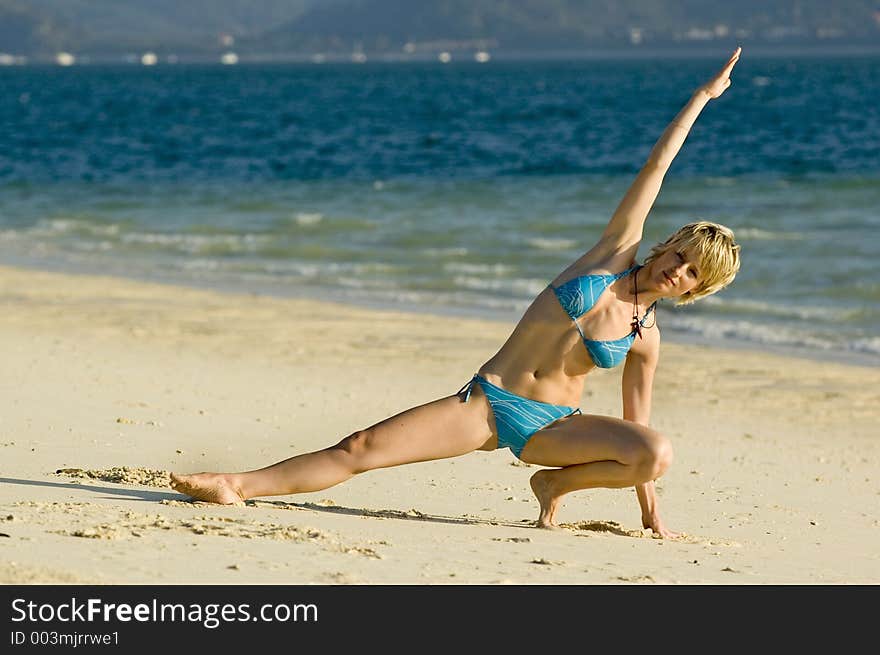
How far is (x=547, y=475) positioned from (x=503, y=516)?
0.39 metres

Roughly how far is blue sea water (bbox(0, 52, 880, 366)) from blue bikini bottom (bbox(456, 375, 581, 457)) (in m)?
5.72

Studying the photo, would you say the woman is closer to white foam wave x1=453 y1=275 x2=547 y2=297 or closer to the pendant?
the pendant

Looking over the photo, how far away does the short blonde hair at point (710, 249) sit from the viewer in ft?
16.2

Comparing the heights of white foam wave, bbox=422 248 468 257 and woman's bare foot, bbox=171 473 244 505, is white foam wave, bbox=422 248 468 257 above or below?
above

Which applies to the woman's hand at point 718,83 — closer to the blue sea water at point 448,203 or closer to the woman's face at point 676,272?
the woman's face at point 676,272

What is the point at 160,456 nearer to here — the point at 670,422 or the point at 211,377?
the point at 211,377

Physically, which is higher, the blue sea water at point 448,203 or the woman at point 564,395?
the blue sea water at point 448,203

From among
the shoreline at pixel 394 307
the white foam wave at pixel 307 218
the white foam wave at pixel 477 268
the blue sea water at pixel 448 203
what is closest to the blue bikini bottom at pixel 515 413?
the shoreline at pixel 394 307

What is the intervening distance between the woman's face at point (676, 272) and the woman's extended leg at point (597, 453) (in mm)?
526

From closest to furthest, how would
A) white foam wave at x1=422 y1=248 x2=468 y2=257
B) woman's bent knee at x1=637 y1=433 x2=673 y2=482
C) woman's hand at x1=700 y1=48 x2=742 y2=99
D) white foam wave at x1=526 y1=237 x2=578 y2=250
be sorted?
1. woman's bent knee at x1=637 y1=433 x2=673 y2=482
2. woman's hand at x1=700 y1=48 x2=742 y2=99
3. white foam wave at x1=422 y1=248 x2=468 y2=257
4. white foam wave at x1=526 y1=237 x2=578 y2=250

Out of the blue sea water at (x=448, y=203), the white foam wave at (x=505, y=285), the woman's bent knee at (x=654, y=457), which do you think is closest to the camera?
the woman's bent knee at (x=654, y=457)

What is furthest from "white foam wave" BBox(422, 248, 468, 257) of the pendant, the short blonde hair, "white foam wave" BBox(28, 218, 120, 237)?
the short blonde hair

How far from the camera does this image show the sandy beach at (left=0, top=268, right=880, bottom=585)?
4.54 meters
